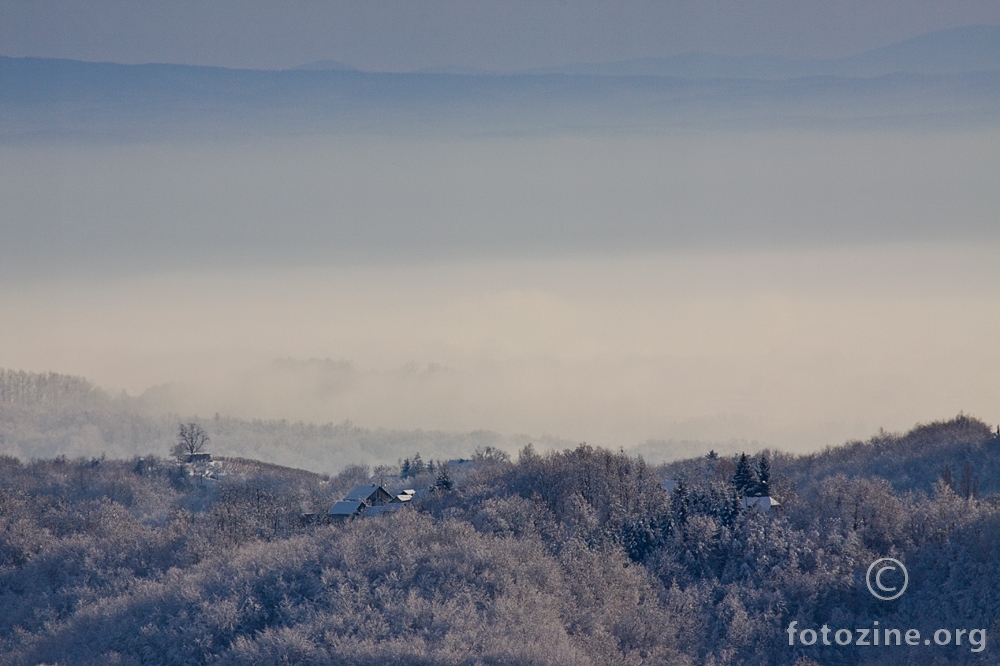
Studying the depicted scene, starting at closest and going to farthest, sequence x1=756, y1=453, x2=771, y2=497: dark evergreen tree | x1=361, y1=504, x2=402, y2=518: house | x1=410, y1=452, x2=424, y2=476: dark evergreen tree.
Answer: x1=756, y1=453, x2=771, y2=497: dark evergreen tree, x1=361, y1=504, x2=402, y2=518: house, x1=410, y1=452, x2=424, y2=476: dark evergreen tree

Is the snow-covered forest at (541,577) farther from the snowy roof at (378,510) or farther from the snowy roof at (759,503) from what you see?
the snowy roof at (378,510)

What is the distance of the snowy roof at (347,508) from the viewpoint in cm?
10450

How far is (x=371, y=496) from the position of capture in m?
109

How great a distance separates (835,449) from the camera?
126 meters

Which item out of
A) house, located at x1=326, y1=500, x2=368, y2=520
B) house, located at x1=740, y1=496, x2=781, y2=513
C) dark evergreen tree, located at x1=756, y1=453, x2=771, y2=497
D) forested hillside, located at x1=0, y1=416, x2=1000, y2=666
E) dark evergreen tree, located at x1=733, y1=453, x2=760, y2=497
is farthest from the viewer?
house, located at x1=326, y1=500, x2=368, y2=520

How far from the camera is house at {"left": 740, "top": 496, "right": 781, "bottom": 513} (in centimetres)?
8588

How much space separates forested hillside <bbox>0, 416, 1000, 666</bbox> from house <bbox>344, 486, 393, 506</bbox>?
7469 mm

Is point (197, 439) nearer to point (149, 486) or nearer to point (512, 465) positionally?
point (149, 486)

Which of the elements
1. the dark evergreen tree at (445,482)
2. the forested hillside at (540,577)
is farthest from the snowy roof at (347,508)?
the dark evergreen tree at (445,482)

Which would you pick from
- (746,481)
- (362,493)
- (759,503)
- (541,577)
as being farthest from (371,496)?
(759,503)

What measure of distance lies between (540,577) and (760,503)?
19.8 m

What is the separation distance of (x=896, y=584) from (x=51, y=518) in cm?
7872

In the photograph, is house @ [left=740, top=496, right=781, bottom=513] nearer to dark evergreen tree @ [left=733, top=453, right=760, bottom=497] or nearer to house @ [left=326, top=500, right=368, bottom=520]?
dark evergreen tree @ [left=733, top=453, right=760, bottom=497]

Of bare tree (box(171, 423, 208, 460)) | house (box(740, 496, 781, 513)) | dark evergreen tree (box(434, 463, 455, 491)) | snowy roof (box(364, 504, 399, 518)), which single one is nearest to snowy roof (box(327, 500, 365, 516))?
snowy roof (box(364, 504, 399, 518))
